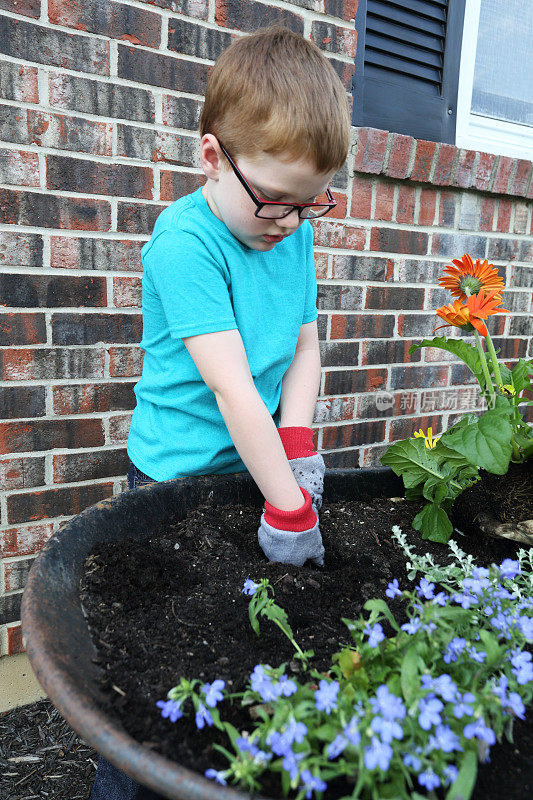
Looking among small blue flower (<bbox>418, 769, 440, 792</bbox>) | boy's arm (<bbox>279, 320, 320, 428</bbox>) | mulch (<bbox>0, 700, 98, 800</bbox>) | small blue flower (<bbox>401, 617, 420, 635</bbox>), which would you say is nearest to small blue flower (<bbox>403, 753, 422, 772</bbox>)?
small blue flower (<bbox>418, 769, 440, 792</bbox>)

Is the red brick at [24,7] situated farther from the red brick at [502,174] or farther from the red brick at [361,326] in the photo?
the red brick at [502,174]

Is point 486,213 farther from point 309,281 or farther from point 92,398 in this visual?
point 92,398

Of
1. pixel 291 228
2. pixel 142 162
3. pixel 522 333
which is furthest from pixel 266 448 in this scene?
pixel 522 333

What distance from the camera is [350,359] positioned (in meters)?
2.25

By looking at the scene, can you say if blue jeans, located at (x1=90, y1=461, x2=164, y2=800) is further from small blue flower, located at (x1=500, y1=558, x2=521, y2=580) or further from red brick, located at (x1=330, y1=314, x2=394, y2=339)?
red brick, located at (x1=330, y1=314, x2=394, y2=339)

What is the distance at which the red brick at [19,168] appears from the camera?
1.53 metres

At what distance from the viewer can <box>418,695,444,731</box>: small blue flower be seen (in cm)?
50

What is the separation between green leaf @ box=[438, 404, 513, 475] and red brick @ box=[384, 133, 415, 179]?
141 centimetres

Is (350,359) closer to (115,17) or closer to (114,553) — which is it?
(115,17)

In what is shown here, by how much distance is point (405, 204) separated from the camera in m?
2.25

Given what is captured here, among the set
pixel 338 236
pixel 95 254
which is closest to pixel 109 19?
pixel 95 254

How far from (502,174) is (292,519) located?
6.80 feet

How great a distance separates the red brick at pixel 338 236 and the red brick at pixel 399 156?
236 millimetres

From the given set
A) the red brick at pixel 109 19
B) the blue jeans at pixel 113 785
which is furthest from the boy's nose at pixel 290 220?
the red brick at pixel 109 19
